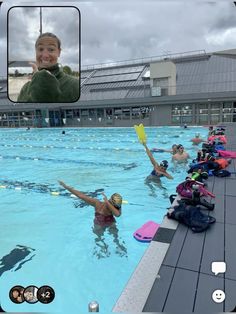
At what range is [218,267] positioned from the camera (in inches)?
112

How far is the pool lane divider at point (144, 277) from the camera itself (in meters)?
2.21

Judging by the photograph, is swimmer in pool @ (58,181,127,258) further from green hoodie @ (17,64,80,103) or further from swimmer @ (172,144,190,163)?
swimmer @ (172,144,190,163)

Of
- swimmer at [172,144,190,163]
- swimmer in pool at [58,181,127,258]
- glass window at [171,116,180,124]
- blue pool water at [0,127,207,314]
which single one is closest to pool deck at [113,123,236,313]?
blue pool water at [0,127,207,314]

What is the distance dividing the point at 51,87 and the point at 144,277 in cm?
Answer: 204

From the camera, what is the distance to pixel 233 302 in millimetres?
2104

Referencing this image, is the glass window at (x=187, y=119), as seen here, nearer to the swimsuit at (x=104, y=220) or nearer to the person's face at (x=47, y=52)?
the swimsuit at (x=104, y=220)

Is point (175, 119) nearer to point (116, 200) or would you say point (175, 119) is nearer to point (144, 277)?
point (116, 200)

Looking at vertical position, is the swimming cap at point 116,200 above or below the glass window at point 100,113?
below

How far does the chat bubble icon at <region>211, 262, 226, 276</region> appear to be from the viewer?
256 cm

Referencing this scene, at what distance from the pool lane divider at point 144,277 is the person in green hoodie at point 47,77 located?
176cm

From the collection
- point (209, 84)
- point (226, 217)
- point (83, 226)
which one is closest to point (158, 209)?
point (83, 226)

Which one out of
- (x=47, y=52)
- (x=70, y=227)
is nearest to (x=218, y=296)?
(x=47, y=52)

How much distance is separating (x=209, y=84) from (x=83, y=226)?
24566 millimetres

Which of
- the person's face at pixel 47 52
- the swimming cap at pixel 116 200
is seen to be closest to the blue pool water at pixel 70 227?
the swimming cap at pixel 116 200
